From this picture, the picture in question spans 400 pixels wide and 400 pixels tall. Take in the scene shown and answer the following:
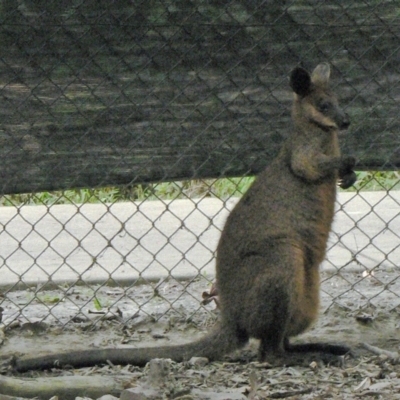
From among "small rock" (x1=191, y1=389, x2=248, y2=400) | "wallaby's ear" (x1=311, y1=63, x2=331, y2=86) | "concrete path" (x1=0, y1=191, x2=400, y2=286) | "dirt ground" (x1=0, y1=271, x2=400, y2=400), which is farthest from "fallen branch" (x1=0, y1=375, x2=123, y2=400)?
"concrete path" (x1=0, y1=191, x2=400, y2=286)

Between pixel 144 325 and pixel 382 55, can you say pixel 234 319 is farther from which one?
pixel 382 55

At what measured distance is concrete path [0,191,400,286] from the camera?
6.46 metres

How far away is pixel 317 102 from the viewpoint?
490cm

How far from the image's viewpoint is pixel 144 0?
484 centimetres

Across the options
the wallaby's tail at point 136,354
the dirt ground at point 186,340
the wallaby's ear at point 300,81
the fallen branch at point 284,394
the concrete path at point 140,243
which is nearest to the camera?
the dirt ground at point 186,340

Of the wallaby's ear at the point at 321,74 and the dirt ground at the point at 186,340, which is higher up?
the wallaby's ear at the point at 321,74

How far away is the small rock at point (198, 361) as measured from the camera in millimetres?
4605

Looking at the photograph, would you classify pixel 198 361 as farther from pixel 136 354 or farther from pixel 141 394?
pixel 141 394

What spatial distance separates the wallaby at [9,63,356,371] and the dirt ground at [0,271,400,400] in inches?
3.7

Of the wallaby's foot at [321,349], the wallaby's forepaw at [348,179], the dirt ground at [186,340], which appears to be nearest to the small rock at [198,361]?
the dirt ground at [186,340]

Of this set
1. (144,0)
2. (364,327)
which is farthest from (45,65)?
(364,327)

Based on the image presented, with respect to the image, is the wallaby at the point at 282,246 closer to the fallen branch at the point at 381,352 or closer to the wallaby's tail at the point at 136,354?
the wallaby's tail at the point at 136,354

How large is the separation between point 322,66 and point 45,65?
60.2 inches

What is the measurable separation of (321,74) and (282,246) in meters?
1.01
